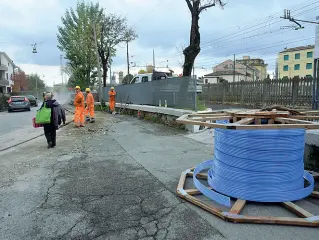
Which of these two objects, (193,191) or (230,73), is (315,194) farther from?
(230,73)

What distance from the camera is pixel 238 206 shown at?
3.62m

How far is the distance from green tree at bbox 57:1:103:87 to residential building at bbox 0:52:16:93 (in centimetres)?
2548

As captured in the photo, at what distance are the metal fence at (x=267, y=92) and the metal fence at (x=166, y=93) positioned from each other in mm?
4813

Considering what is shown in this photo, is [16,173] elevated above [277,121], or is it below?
below

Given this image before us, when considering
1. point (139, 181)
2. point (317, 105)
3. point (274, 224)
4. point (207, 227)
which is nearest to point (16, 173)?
point (139, 181)

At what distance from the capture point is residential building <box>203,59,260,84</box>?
2951 inches

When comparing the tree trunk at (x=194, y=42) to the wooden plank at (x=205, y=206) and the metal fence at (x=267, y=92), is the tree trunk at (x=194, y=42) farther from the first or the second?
the wooden plank at (x=205, y=206)

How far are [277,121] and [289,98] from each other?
10.7 metres

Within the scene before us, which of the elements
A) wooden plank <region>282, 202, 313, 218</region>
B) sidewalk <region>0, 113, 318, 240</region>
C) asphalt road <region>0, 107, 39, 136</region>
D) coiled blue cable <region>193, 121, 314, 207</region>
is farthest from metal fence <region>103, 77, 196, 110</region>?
wooden plank <region>282, 202, 313, 218</region>

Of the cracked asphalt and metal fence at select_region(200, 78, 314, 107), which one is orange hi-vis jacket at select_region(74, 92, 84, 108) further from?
metal fence at select_region(200, 78, 314, 107)

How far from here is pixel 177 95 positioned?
1200 cm

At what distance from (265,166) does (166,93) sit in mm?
9636

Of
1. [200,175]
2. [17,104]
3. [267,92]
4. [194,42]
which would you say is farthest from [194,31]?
[17,104]

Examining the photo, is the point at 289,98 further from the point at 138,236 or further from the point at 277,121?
the point at 138,236
